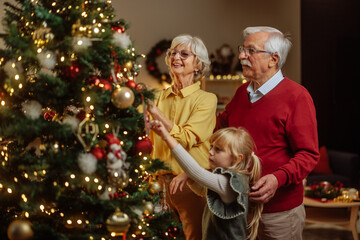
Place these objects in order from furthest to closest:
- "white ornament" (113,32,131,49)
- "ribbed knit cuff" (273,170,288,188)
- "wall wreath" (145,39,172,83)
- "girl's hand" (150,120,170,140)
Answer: "wall wreath" (145,39,172,83) → "ribbed knit cuff" (273,170,288,188) → "girl's hand" (150,120,170,140) → "white ornament" (113,32,131,49)

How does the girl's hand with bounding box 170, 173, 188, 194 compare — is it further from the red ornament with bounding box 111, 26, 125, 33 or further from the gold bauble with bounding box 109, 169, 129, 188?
the red ornament with bounding box 111, 26, 125, 33

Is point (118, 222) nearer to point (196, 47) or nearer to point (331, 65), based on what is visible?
point (196, 47)

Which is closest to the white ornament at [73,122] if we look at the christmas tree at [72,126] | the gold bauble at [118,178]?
the christmas tree at [72,126]

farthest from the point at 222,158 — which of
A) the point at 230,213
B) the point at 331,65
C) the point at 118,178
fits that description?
the point at 331,65

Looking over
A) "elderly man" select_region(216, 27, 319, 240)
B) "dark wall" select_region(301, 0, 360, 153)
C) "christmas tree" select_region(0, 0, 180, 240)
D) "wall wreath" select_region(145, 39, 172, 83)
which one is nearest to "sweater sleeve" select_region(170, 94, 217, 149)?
"elderly man" select_region(216, 27, 319, 240)

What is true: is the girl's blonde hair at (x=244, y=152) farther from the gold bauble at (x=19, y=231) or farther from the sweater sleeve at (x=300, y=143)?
the gold bauble at (x=19, y=231)

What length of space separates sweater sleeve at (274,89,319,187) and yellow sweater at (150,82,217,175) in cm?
45

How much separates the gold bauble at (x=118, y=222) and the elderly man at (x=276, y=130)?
24.2 inches

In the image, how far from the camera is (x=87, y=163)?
5.23 ft

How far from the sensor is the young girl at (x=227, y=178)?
6.19 ft

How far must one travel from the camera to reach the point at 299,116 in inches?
82.0

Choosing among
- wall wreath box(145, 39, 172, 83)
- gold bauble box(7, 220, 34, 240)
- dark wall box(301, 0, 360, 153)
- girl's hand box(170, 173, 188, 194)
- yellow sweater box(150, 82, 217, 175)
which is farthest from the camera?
dark wall box(301, 0, 360, 153)

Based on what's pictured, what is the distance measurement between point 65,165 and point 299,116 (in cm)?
109

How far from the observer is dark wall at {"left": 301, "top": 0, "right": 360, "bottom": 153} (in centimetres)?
688
